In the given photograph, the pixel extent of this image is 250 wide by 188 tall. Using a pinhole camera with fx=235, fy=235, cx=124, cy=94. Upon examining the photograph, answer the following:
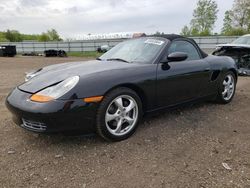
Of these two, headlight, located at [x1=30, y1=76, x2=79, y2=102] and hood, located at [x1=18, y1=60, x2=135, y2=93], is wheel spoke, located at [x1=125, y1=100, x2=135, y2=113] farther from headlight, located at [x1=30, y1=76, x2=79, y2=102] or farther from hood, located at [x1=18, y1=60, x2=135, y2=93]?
headlight, located at [x1=30, y1=76, x2=79, y2=102]

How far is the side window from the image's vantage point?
360 centimetres

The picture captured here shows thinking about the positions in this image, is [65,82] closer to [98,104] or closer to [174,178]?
[98,104]

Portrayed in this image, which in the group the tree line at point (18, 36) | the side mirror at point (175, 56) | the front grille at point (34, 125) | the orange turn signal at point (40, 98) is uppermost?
the tree line at point (18, 36)

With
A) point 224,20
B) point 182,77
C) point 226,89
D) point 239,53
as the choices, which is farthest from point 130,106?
point 224,20

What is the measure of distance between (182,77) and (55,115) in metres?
1.97

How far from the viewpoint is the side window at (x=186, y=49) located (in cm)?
360

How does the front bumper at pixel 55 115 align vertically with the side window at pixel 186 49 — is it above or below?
below

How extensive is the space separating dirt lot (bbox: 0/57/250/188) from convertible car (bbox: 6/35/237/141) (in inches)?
11.3

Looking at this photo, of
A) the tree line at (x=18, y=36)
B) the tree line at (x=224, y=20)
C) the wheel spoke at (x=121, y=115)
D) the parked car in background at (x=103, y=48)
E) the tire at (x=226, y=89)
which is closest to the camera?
the wheel spoke at (x=121, y=115)

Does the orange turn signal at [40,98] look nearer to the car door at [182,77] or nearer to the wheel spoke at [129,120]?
the wheel spoke at [129,120]

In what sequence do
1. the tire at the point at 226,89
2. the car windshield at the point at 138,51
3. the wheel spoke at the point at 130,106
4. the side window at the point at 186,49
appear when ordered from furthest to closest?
1. the tire at the point at 226,89
2. the side window at the point at 186,49
3. the car windshield at the point at 138,51
4. the wheel spoke at the point at 130,106

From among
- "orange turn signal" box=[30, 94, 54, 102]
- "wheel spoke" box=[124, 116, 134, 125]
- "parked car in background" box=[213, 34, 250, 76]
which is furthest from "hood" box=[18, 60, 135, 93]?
"parked car in background" box=[213, 34, 250, 76]

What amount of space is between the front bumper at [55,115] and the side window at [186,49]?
5.43 feet

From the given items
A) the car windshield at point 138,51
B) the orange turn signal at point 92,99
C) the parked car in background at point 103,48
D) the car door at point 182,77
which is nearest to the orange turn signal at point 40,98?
the orange turn signal at point 92,99
